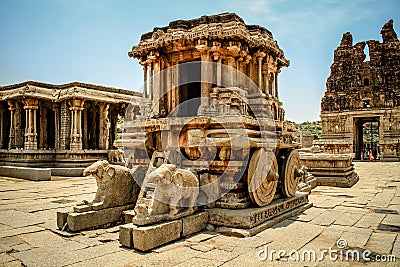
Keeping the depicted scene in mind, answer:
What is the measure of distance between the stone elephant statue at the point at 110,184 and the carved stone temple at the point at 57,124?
10201 mm

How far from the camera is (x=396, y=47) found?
30344mm

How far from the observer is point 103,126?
1802cm

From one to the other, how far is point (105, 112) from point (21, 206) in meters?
11.1

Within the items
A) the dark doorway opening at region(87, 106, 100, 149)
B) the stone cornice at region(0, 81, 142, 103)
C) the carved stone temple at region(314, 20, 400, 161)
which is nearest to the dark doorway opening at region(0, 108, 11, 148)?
the stone cornice at region(0, 81, 142, 103)

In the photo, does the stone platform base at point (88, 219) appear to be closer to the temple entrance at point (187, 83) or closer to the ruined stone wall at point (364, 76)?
the temple entrance at point (187, 83)

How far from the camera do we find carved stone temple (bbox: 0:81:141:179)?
15.7 meters

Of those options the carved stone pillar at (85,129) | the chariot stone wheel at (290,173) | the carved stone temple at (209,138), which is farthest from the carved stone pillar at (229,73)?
the carved stone pillar at (85,129)

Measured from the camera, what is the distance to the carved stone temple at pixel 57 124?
1570 cm

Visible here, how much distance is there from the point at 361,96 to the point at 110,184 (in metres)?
30.0

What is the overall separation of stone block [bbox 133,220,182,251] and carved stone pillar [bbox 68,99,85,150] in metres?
13.0

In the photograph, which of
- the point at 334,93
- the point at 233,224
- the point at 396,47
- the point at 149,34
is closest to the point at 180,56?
the point at 149,34

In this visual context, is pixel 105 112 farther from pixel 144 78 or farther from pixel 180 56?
pixel 180 56

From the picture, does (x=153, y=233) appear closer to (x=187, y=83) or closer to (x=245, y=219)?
(x=245, y=219)

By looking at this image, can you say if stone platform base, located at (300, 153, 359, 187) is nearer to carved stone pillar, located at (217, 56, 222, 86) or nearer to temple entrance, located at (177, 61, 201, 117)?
temple entrance, located at (177, 61, 201, 117)
